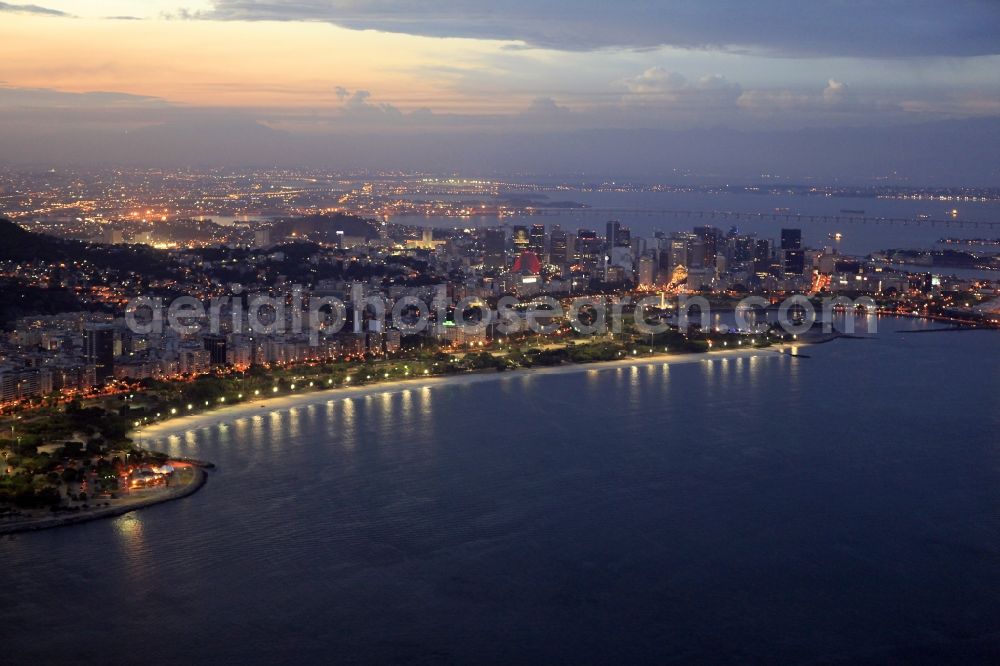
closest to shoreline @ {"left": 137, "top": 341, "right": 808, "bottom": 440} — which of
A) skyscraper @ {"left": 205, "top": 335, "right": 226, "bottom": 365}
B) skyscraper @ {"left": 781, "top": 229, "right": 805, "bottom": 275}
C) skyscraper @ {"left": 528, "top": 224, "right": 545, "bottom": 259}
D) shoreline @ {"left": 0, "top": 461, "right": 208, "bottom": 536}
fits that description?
shoreline @ {"left": 0, "top": 461, "right": 208, "bottom": 536}

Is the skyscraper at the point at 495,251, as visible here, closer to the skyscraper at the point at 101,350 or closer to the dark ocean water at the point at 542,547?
the skyscraper at the point at 101,350

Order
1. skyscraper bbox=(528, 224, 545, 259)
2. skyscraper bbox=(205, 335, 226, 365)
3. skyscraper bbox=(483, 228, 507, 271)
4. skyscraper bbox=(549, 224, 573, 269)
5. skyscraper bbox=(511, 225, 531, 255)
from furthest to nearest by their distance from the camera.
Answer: skyscraper bbox=(511, 225, 531, 255)
skyscraper bbox=(528, 224, 545, 259)
skyscraper bbox=(549, 224, 573, 269)
skyscraper bbox=(483, 228, 507, 271)
skyscraper bbox=(205, 335, 226, 365)

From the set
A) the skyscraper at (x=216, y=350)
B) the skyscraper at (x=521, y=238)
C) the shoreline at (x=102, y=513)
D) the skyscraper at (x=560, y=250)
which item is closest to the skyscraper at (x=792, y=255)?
the skyscraper at (x=560, y=250)

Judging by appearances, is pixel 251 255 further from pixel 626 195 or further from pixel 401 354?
pixel 626 195

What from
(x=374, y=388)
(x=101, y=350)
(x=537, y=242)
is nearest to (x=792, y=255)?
(x=537, y=242)

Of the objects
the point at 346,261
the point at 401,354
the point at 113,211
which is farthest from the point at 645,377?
the point at 113,211

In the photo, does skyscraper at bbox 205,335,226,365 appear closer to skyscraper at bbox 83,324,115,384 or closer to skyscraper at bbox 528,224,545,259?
skyscraper at bbox 83,324,115,384
